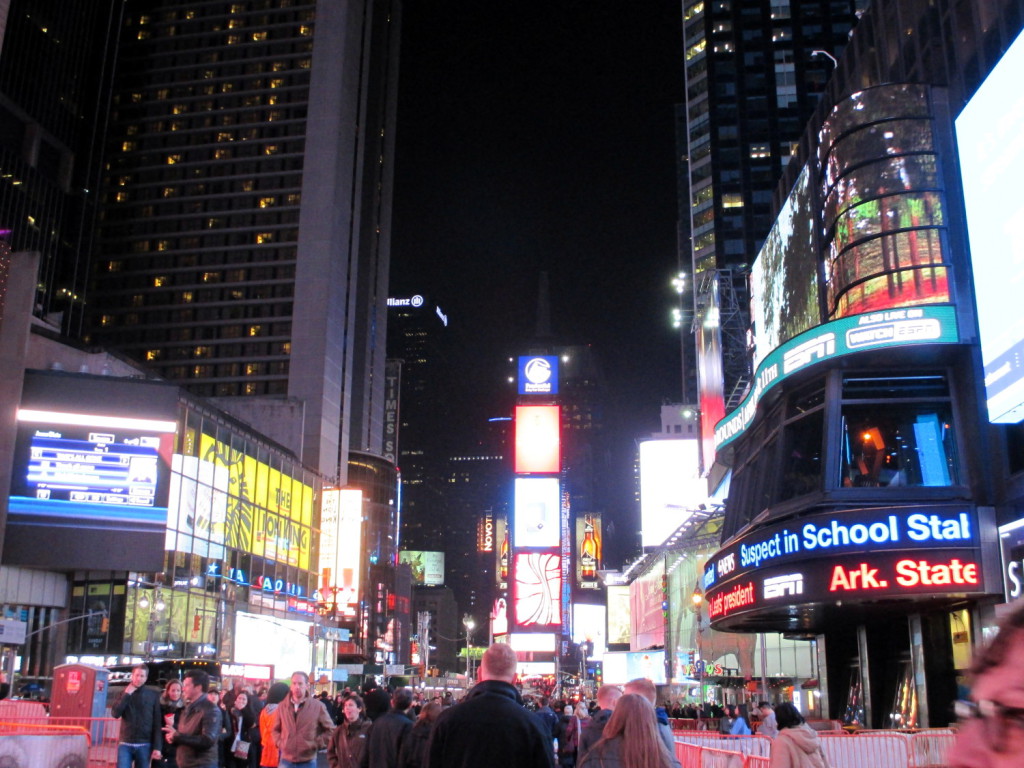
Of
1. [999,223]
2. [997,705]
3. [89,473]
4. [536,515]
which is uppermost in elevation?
[999,223]

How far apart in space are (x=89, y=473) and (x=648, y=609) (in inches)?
2034

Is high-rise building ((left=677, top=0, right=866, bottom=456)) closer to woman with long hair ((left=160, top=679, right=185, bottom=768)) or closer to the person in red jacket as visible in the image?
woman with long hair ((left=160, top=679, right=185, bottom=768))

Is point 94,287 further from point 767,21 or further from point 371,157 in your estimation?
point 767,21

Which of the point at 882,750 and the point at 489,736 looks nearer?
the point at 489,736

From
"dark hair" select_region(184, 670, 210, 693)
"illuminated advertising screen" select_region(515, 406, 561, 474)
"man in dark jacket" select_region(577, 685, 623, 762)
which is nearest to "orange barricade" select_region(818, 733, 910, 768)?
"man in dark jacket" select_region(577, 685, 623, 762)

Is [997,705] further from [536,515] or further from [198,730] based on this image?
[536,515]

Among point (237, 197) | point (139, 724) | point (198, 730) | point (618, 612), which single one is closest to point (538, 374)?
point (618, 612)

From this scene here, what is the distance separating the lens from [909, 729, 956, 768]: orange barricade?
49.0ft

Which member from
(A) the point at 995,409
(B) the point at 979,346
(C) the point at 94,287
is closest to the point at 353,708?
(A) the point at 995,409

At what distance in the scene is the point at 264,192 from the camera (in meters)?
114

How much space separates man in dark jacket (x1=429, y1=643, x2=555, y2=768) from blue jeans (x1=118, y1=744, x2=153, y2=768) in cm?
864

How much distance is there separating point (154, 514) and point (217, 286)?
7424cm

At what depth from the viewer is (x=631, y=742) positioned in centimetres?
659

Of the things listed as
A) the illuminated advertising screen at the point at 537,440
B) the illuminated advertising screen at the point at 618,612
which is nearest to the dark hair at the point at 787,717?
the illuminated advertising screen at the point at 537,440
